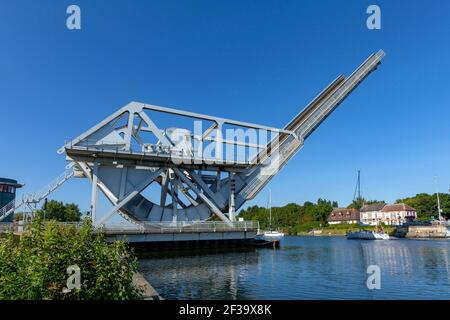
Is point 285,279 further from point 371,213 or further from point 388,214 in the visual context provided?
point 371,213

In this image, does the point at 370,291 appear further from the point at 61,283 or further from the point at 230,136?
the point at 230,136

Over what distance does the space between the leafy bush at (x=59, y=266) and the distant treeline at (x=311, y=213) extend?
2954 inches

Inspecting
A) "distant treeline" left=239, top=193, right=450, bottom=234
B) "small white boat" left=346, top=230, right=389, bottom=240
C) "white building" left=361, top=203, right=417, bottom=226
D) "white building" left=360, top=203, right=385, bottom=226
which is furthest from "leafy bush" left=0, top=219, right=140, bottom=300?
"white building" left=360, top=203, right=385, bottom=226

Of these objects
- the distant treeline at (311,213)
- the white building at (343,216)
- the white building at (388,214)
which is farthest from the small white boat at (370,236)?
the white building at (343,216)

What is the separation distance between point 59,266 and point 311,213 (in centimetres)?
9191

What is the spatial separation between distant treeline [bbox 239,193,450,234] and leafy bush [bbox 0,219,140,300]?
7504 centimetres

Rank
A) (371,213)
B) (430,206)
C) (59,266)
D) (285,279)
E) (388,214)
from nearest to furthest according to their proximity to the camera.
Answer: (59,266), (285,279), (430,206), (388,214), (371,213)

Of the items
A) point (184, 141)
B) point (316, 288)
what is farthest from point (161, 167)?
point (316, 288)

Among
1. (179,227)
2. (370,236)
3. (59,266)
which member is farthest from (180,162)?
(370,236)

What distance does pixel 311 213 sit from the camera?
92562mm

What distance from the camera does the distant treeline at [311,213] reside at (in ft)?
252

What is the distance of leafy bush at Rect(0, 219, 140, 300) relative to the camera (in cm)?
490

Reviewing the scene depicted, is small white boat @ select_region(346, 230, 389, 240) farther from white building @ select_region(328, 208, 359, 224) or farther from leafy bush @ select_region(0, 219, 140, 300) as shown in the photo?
leafy bush @ select_region(0, 219, 140, 300)

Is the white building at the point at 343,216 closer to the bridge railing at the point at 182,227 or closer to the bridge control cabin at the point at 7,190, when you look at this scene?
the bridge railing at the point at 182,227
